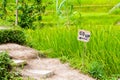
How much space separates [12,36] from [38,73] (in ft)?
5.70

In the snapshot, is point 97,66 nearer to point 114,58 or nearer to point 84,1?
point 114,58

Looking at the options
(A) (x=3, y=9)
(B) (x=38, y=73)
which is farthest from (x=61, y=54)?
(A) (x=3, y=9)

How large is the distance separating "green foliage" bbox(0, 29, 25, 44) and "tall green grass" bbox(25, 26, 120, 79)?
0.34 m

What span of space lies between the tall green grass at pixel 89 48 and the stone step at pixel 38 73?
0.66 m

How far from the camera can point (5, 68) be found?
6602 mm

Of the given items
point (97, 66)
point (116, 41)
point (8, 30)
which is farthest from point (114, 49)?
point (8, 30)

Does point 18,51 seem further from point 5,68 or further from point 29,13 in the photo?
point 29,13

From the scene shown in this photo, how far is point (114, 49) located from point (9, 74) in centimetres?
216

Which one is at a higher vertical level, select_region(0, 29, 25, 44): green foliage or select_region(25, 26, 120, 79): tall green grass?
select_region(0, 29, 25, 44): green foliage

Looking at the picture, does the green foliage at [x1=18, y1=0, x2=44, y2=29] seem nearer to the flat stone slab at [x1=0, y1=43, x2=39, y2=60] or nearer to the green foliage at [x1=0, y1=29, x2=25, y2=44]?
the green foliage at [x1=0, y1=29, x2=25, y2=44]

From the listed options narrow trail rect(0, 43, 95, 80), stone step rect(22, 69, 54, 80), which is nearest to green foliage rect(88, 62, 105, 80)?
narrow trail rect(0, 43, 95, 80)

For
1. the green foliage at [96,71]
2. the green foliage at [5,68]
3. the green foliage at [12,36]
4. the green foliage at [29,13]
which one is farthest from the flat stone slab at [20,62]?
the green foliage at [29,13]

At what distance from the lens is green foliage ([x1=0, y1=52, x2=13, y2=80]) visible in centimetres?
641

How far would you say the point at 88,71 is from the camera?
7.38m
